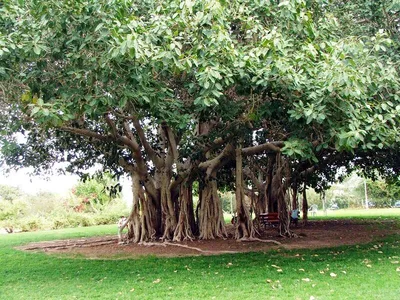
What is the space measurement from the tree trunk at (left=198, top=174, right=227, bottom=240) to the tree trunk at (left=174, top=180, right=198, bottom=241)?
10.4 inches

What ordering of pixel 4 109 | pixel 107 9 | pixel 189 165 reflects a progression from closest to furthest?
pixel 107 9 < pixel 4 109 < pixel 189 165

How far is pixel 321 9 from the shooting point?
807 cm

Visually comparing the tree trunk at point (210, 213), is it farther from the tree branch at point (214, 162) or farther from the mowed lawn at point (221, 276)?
the mowed lawn at point (221, 276)

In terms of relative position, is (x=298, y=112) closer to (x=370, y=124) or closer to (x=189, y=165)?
(x=370, y=124)

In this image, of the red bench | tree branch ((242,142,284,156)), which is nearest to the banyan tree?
tree branch ((242,142,284,156))

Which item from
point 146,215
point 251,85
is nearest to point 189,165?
point 146,215

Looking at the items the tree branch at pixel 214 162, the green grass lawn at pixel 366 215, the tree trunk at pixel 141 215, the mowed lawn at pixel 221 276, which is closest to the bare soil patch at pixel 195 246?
the tree trunk at pixel 141 215

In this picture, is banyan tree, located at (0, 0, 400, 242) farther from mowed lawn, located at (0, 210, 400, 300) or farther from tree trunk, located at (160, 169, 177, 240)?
tree trunk, located at (160, 169, 177, 240)

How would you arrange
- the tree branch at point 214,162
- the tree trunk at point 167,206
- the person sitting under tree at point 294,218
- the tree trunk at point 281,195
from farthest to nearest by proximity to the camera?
the person sitting under tree at point 294,218
the tree trunk at point 281,195
the tree trunk at point 167,206
the tree branch at point 214,162

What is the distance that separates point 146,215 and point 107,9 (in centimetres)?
727

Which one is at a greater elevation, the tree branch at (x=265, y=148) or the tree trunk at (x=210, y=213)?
the tree branch at (x=265, y=148)

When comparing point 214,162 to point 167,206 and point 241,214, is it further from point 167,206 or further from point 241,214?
point 167,206

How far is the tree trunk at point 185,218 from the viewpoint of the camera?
11.6 m

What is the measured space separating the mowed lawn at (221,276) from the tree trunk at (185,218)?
260cm
